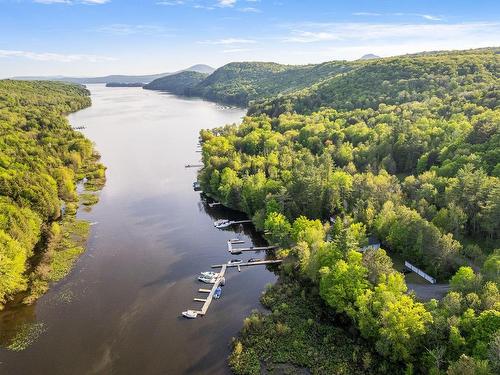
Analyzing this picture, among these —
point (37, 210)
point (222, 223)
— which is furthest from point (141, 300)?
point (37, 210)

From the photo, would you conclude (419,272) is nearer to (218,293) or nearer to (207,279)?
(218,293)

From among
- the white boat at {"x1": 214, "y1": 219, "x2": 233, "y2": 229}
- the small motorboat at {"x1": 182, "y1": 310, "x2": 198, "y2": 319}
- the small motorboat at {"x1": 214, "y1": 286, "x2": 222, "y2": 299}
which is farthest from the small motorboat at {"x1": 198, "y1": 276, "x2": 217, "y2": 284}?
the white boat at {"x1": 214, "y1": 219, "x2": 233, "y2": 229}

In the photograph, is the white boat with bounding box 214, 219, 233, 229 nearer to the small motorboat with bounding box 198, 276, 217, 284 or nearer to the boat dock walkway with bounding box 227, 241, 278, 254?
the boat dock walkway with bounding box 227, 241, 278, 254

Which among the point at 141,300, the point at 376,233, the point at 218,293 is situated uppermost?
the point at 376,233

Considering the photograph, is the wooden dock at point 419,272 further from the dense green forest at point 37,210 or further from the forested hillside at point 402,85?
the forested hillside at point 402,85

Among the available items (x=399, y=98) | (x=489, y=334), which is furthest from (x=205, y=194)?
(x=399, y=98)
